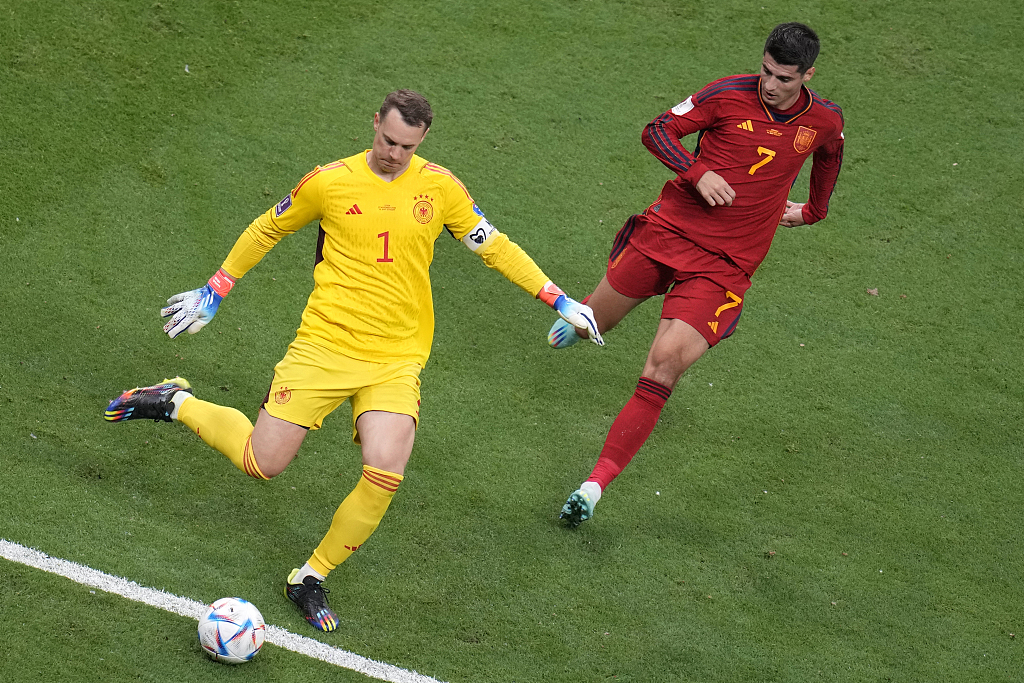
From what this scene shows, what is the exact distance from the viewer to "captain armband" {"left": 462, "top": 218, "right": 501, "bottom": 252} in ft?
15.4

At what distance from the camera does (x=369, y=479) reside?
436cm

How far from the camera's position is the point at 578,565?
5090mm

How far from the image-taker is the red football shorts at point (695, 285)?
5.25 meters

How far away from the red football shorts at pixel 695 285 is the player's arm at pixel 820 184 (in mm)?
635

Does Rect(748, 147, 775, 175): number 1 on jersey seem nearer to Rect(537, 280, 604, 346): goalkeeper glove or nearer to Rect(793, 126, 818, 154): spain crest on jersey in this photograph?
Rect(793, 126, 818, 154): spain crest on jersey

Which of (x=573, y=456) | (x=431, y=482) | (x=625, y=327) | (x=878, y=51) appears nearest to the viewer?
(x=431, y=482)

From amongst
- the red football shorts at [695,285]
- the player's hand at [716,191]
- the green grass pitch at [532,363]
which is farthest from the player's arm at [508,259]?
the green grass pitch at [532,363]

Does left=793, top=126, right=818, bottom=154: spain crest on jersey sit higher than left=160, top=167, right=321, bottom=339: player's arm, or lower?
higher

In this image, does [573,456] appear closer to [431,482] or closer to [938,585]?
[431,482]

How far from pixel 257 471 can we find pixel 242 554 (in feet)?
1.57

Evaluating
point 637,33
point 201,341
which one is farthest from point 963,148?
point 201,341

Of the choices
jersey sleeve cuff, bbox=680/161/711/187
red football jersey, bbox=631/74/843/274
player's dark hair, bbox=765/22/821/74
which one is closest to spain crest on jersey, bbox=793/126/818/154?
red football jersey, bbox=631/74/843/274

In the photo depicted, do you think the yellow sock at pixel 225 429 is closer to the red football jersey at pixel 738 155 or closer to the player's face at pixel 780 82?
the red football jersey at pixel 738 155

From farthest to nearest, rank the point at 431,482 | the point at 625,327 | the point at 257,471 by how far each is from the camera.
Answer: the point at 625,327 < the point at 431,482 < the point at 257,471
